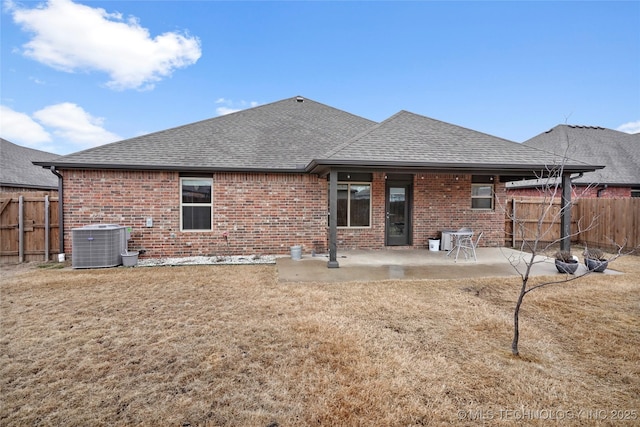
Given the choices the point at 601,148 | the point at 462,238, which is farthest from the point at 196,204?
the point at 601,148

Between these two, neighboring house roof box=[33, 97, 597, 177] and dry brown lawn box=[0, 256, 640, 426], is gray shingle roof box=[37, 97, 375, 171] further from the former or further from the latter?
dry brown lawn box=[0, 256, 640, 426]

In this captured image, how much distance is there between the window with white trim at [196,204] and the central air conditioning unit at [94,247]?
1759mm

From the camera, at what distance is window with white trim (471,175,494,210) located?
10211 mm

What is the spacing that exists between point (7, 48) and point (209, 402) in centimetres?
1209

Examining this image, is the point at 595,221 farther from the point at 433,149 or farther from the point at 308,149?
the point at 308,149

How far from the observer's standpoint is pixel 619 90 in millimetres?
14758

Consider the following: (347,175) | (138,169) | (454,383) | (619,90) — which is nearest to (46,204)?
(138,169)

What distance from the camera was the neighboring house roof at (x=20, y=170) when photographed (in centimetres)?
1302

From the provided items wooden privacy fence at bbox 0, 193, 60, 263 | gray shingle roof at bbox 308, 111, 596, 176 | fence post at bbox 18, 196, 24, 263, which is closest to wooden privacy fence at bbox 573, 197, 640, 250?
gray shingle roof at bbox 308, 111, 596, 176

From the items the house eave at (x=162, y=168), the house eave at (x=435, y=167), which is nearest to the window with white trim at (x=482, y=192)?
the house eave at (x=435, y=167)

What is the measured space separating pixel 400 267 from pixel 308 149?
4.94m

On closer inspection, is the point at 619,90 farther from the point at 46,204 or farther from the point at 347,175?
the point at 46,204

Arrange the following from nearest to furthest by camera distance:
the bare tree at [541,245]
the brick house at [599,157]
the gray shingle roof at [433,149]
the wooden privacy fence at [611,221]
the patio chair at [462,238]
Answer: the bare tree at [541,245] → the gray shingle roof at [433,149] → the patio chair at [462,238] → the wooden privacy fence at [611,221] → the brick house at [599,157]

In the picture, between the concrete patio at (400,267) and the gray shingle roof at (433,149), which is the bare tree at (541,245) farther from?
the gray shingle roof at (433,149)
